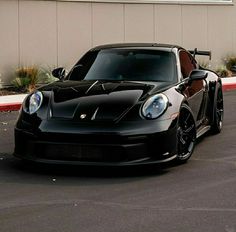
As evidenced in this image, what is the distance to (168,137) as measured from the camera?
6770 millimetres

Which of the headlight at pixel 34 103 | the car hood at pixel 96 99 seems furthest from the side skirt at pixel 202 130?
the headlight at pixel 34 103

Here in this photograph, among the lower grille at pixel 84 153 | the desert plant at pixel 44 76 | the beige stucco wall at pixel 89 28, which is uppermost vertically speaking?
the beige stucco wall at pixel 89 28

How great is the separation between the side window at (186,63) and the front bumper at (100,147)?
161cm

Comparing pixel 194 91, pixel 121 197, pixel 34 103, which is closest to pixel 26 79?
pixel 194 91

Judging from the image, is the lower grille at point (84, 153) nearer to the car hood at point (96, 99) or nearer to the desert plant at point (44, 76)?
the car hood at point (96, 99)

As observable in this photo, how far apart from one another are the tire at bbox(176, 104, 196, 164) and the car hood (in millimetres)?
427

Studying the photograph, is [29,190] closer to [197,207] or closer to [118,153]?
[118,153]

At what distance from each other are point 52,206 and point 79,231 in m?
0.78

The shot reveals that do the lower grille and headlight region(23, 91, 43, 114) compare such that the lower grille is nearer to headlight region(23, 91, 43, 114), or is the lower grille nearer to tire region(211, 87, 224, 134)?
headlight region(23, 91, 43, 114)

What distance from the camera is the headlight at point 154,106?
22.2 feet

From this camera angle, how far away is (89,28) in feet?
53.8

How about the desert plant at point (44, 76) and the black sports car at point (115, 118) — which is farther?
the desert plant at point (44, 76)

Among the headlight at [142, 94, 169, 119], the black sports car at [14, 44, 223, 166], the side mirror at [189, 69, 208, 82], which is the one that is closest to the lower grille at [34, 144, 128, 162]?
the black sports car at [14, 44, 223, 166]

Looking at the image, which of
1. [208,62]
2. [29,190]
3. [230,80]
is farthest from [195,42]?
[29,190]
